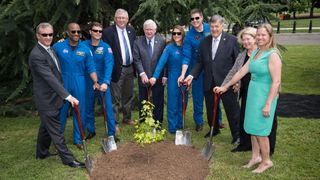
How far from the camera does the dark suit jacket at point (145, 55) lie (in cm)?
638

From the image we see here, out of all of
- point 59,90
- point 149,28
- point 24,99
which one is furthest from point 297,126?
point 24,99

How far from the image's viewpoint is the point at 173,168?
16.6ft

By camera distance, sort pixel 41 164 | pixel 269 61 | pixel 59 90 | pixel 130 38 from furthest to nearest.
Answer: pixel 130 38, pixel 41 164, pixel 59 90, pixel 269 61

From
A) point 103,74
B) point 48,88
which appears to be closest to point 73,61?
point 48,88

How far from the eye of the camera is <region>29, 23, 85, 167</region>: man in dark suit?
15.8 feet

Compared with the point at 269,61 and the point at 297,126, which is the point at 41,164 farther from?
the point at 297,126

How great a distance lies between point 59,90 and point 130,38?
2079mm

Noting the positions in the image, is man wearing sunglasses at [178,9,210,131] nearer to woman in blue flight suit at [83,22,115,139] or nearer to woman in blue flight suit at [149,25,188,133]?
woman in blue flight suit at [149,25,188,133]

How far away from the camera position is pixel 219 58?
230 inches

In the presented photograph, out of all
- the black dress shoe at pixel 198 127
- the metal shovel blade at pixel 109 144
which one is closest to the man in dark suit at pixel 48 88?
the metal shovel blade at pixel 109 144

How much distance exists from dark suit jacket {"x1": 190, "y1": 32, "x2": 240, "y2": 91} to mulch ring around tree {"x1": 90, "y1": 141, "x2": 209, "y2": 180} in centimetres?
117

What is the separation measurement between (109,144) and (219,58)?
2.23 metres

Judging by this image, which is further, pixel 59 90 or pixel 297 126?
pixel 297 126

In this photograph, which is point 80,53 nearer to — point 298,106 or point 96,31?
point 96,31
